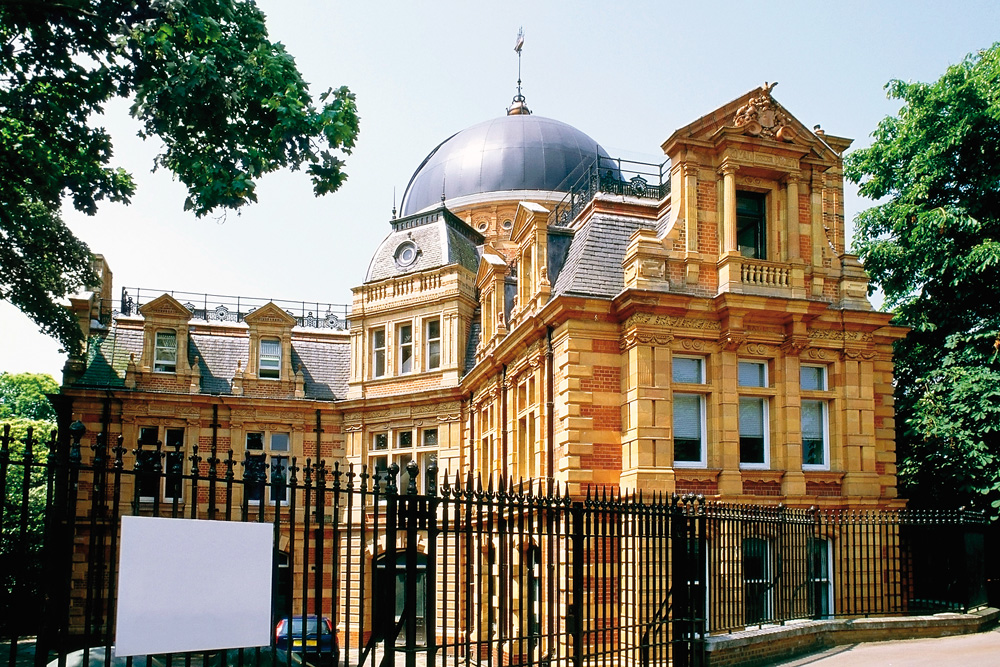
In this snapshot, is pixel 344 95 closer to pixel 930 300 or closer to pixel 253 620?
pixel 253 620

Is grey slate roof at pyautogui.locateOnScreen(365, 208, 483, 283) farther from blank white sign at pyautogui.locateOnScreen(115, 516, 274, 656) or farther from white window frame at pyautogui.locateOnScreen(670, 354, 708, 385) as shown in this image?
blank white sign at pyautogui.locateOnScreen(115, 516, 274, 656)

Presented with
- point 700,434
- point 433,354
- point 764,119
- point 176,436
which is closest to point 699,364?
point 700,434

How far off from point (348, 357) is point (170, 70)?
78.7 ft

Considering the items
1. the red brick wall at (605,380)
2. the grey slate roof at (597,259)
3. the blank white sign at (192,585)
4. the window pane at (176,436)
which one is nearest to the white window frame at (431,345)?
the window pane at (176,436)

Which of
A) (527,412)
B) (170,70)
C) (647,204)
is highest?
(647,204)

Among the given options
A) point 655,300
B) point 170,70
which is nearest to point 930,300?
point 655,300

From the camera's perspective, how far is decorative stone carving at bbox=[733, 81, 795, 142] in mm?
20250

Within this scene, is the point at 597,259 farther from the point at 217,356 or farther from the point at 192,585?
the point at 217,356

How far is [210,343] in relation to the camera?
3362 cm

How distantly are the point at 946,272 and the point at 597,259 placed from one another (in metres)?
9.81

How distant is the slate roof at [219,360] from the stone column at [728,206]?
17476 millimetres

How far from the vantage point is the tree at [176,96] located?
11.4 meters

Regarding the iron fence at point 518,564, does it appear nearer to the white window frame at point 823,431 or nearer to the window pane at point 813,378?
the white window frame at point 823,431

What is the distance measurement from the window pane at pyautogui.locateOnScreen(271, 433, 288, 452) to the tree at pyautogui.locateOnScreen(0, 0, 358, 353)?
778 inches
